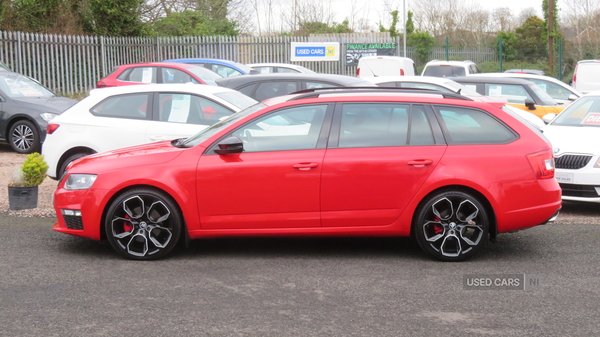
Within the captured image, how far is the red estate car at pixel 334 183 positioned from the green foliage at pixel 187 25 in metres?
27.6

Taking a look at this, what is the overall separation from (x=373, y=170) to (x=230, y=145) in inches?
49.4

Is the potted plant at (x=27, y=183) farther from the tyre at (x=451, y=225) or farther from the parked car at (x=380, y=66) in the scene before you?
the parked car at (x=380, y=66)

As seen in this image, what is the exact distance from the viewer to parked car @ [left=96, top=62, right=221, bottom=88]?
56.6 feet

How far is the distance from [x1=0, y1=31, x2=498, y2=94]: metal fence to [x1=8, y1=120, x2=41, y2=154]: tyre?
8.58 metres

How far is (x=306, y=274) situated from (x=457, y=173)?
5.12 feet

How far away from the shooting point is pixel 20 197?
29.5ft

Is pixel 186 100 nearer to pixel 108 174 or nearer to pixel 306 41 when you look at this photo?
pixel 108 174

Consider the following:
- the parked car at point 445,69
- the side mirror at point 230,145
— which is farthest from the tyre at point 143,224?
the parked car at point 445,69

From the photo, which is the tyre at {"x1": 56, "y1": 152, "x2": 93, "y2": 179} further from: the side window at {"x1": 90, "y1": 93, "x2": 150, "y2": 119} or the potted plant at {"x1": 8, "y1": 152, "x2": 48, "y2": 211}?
the potted plant at {"x1": 8, "y1": 152, "x2": 48, "y2": 211}

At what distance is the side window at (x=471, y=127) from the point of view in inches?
260

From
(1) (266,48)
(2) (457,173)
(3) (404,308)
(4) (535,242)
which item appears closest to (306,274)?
(3) (404,308)

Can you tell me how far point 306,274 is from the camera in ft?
20.2

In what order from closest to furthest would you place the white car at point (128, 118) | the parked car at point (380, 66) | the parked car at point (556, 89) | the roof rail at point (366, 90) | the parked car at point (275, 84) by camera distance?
the roof rail at point (366, 90) → the white car at point (128, 118) → the parked car at point (275, 84) → the parked car at point (556, 89) → the parked car at point (380, 66)

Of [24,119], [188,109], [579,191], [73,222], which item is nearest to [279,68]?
[24,119]
